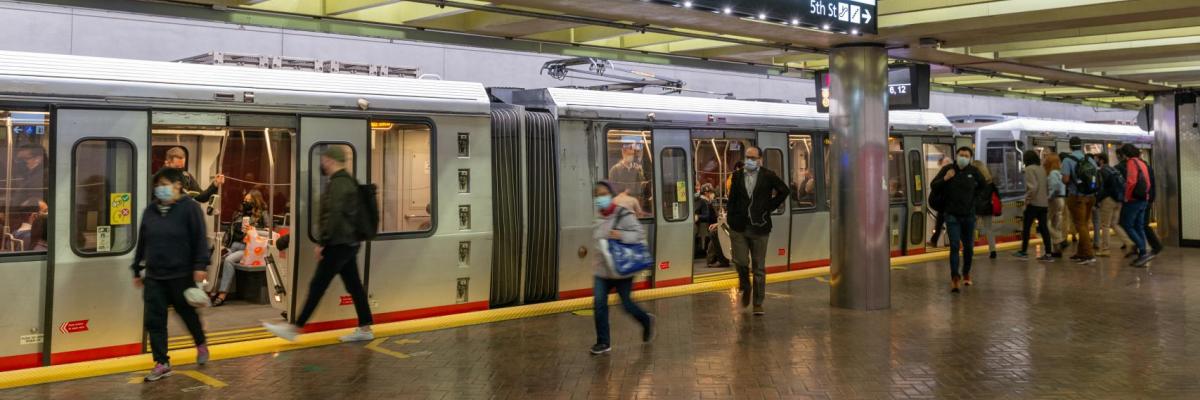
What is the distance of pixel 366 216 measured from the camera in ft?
26.6

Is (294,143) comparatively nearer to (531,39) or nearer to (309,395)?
(309,395)

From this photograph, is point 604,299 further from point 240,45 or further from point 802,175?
point 240,45

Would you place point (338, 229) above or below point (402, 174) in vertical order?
below

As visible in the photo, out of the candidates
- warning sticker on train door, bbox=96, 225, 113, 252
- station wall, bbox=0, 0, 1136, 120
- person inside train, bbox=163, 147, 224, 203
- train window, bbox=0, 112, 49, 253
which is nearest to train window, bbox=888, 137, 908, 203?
station wall, bbox=0, 0, 1136, 120

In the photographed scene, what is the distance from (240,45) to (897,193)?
10.6m

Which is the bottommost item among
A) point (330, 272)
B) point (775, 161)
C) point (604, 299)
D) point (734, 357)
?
point (734, 357)

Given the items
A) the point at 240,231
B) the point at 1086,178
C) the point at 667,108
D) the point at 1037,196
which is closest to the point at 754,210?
the point at 667,108

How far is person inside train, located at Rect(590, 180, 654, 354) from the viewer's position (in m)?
7.80

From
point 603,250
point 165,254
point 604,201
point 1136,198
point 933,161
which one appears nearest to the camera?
point 165,254

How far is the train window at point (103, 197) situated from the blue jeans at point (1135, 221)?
13.2 metres

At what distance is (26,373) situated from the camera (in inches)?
273

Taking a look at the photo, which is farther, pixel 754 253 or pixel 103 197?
pixel 754 253

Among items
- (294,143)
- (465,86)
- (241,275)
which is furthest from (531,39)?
(241,275)

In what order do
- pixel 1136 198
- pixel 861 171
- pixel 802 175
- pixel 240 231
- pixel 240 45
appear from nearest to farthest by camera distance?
pixel 861 171
pixel 240 231
pixel 802 175
pixel 1136 198
pixel 240 45
